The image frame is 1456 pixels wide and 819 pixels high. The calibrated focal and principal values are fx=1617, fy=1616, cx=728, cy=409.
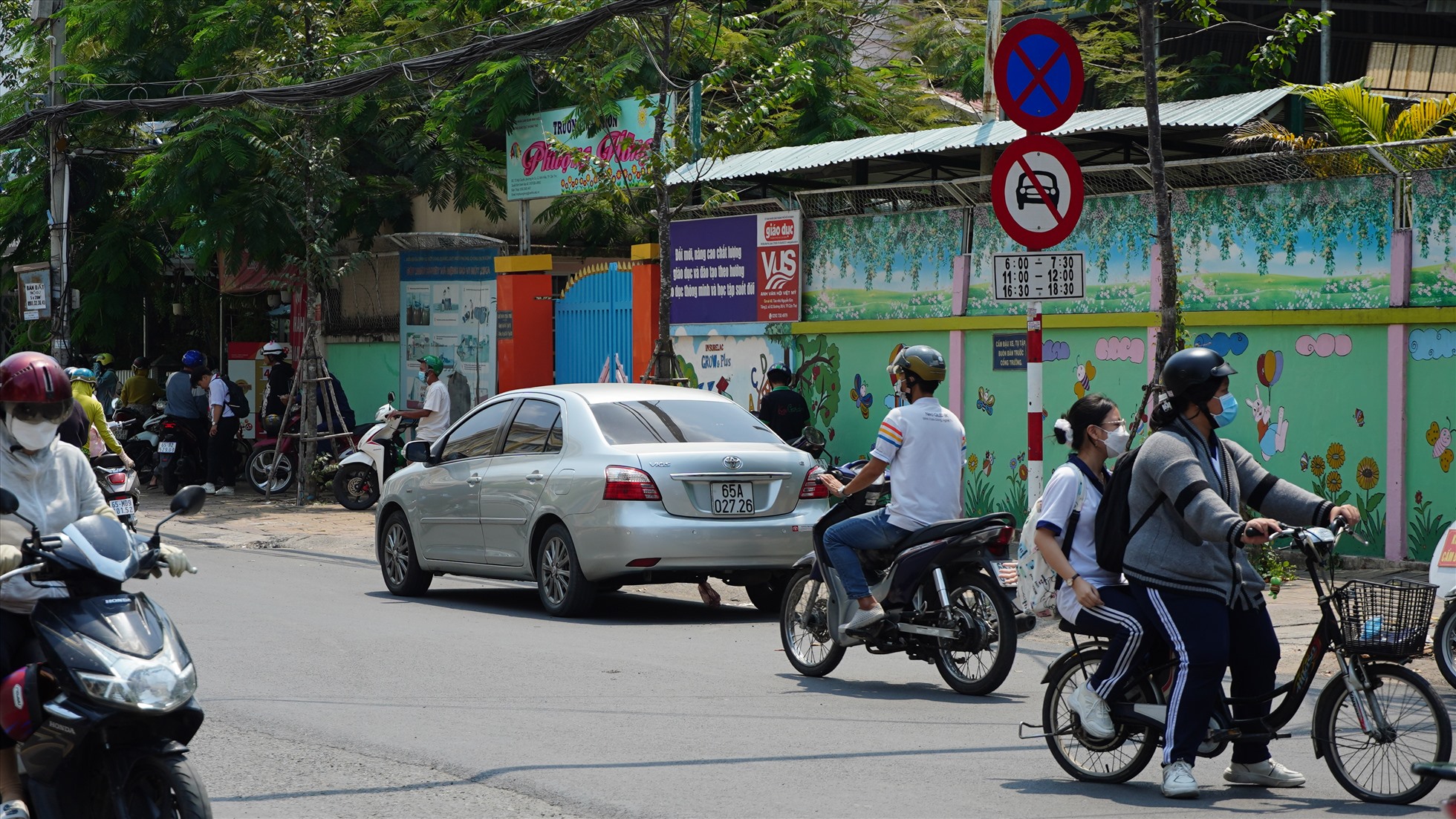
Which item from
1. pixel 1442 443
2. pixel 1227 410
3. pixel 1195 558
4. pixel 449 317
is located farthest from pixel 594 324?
pixel 1195 558

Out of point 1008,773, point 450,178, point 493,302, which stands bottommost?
point 1008,773

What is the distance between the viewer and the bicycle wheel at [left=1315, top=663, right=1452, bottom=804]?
17.7 ft

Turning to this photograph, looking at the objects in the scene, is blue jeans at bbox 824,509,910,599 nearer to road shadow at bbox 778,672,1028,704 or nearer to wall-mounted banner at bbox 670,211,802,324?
road shadow at bbox 778,672,1028,704

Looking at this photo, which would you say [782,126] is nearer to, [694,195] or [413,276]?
[694,195]

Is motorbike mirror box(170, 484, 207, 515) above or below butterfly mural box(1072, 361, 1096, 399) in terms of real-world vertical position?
below

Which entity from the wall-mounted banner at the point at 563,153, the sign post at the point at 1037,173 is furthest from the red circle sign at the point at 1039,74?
the wall-mounted banner at the point at 563,153

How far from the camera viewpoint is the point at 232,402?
20766mm

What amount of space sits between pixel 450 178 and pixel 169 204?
3576 mm

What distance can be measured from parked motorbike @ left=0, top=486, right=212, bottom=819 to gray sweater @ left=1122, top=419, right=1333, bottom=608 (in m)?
3.15

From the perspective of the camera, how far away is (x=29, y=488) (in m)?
5.01

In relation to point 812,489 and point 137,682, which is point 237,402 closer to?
point 812,489

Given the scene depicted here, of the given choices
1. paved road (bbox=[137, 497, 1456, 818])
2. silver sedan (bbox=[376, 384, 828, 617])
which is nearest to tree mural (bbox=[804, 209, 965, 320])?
silver sedan (bbox=[376, 384, 828, 617])

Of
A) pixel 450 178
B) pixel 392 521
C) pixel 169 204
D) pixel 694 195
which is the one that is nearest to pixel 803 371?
pixel 694 195

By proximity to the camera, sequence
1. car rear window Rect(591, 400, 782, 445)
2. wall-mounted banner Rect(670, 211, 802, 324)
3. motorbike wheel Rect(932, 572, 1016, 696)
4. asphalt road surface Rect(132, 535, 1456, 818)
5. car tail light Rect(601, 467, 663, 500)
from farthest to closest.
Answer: wall-mounted banner Rect(670, 211, 802, 324)
car rear window Rect(591, 400, 782, 445)
car tail light Rect(601, 467, 663, 500)
motorbike wheel Rect(932, 572, 1016, 696)
asphalt road surface Rect(132, 535, 1456, 818)
